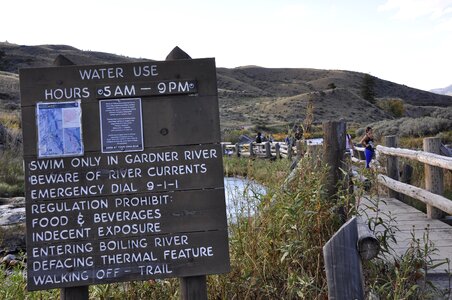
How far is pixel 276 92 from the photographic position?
4678 inches

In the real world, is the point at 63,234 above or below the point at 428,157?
below

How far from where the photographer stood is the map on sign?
3666mm

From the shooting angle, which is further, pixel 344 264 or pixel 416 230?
pixel 416 230

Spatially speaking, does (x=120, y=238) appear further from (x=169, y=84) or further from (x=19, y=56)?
(x=19, y=56)

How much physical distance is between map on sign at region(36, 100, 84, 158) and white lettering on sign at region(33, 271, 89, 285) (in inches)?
30.3

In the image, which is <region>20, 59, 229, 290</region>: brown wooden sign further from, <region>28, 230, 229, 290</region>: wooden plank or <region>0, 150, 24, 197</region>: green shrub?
<region>0, 150, 24, 197</region>: green shrub

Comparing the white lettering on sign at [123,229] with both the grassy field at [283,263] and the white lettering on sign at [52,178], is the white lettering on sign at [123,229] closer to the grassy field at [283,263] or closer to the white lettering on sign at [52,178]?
the white lettering on sign at [52,178]

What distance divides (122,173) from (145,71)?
703mm

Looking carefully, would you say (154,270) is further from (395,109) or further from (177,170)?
(395,109)

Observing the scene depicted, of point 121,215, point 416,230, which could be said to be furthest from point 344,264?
point 416,230

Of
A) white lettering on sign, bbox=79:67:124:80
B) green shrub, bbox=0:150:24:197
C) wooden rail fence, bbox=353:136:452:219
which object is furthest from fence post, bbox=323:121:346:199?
green shrub, bbox=0:150:24:197

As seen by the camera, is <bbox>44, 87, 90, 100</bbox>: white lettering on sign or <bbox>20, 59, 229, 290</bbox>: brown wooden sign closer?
<bbox>20, 59, 229, 290</bbox>: brown wooden sign

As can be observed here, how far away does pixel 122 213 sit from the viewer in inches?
143

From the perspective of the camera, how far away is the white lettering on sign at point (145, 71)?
3777 mm
